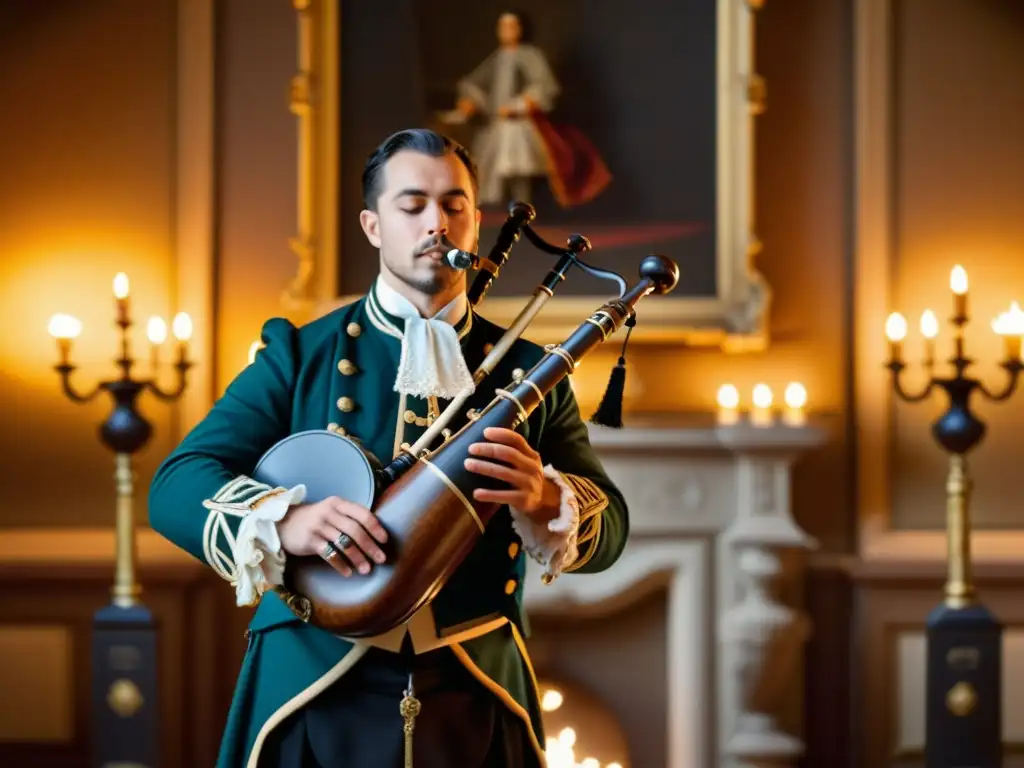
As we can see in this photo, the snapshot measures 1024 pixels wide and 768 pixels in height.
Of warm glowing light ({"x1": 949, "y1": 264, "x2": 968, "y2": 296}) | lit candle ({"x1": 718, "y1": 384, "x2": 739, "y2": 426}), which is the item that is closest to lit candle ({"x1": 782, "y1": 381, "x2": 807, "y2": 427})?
lit candle ({"x1": 718, "y1": 384, "x2": 739, "y2": 426})

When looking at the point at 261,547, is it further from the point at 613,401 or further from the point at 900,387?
the point at 900,387

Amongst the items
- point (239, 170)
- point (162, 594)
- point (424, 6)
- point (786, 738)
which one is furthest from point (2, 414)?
point (786, 738)

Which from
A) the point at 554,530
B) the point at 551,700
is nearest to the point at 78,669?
the point at 551,700

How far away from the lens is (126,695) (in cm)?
309

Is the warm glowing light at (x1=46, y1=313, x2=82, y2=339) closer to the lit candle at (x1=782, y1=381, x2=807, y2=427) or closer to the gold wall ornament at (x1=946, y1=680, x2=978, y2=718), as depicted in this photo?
the lit candle at (x1=782, y1=381, x2=807, y2=427)

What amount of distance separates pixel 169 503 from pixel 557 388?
1.55 feet

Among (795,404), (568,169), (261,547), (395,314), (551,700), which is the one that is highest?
(568,169)

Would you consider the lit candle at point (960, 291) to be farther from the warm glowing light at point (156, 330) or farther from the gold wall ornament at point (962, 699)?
the warm glowing light at point (156, 330)

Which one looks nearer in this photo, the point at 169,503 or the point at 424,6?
the point at 169,503

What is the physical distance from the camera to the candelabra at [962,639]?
9.93 ft

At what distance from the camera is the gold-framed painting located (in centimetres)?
337

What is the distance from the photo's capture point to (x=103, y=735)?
3.12 metres

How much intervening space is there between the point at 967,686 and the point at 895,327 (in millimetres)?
882

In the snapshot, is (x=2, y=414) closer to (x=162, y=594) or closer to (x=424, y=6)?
(x=162, y=594)
